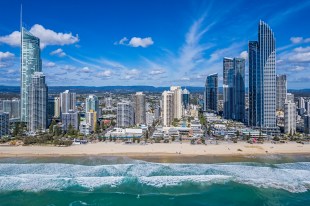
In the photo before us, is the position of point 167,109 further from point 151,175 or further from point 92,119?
Answer: point 151,175

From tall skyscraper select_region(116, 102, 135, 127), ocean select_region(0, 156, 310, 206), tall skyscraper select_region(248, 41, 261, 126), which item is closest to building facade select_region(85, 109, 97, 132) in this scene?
tall skyscraper select_region(116, 102, 135, 127)

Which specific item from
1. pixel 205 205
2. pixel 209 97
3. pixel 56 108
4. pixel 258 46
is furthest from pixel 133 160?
pixel 209 97

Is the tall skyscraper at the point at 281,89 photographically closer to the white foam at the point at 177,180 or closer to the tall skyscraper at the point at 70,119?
the tall skyscraper at the point at 70,119

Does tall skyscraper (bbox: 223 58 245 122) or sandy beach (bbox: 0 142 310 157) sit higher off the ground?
tall skyscraper (bbox: 223 58 245 122)

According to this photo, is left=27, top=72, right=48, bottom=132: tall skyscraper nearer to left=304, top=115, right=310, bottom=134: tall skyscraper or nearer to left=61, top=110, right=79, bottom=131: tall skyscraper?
left=61, top=110, right=79, bottom=131: tall skyscraper

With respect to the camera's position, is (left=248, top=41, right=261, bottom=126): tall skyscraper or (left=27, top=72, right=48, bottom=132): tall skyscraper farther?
(left=248, top=41, right=261, bottom=126): tall skyscraper

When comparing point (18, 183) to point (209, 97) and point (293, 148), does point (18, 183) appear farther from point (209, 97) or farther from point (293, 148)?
point (209, 97)
